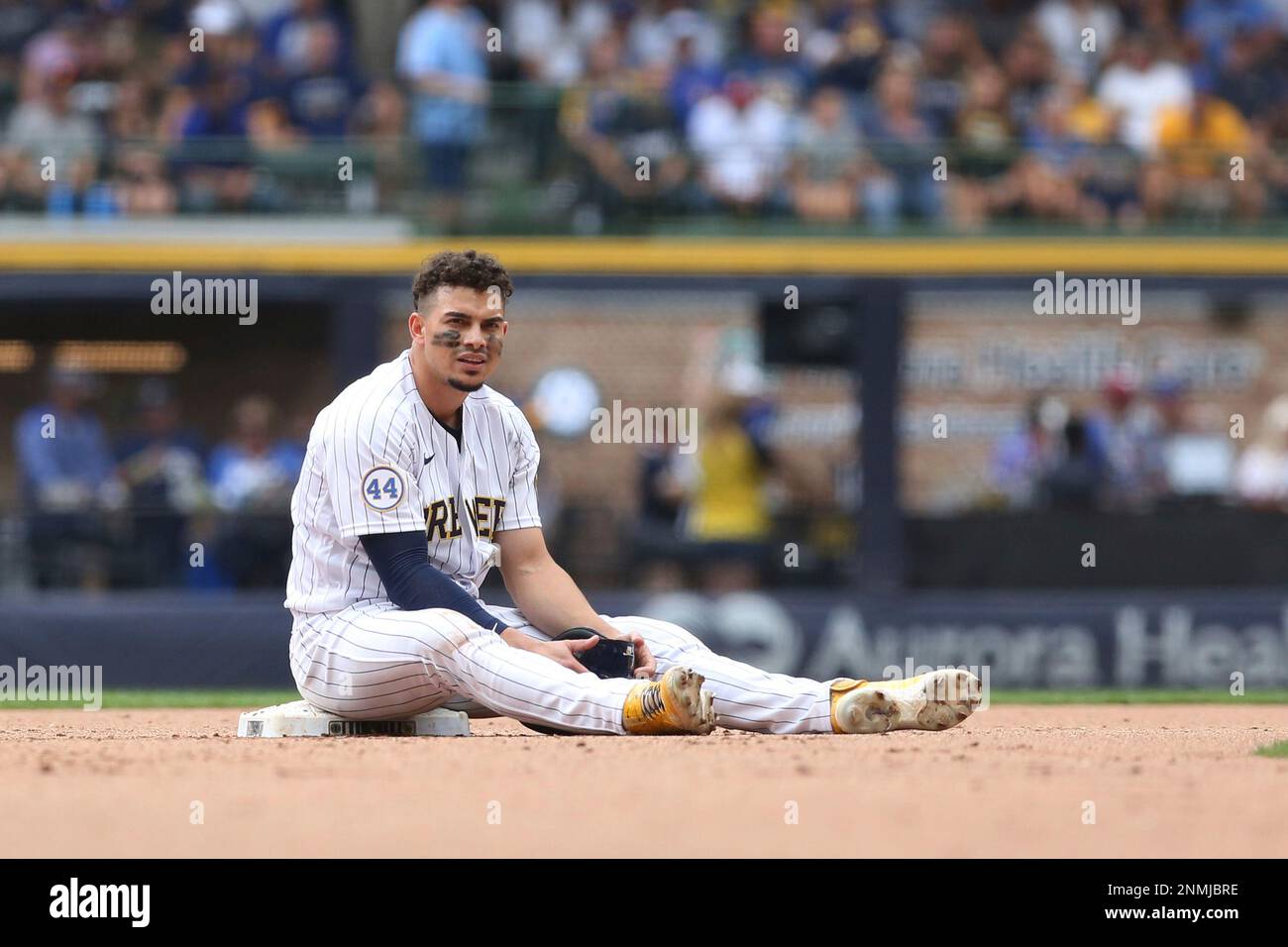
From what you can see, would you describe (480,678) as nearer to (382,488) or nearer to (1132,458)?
(382,488)

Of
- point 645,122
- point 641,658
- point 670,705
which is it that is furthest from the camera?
point 645,122

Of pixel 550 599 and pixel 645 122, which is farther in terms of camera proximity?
pixel 645 122

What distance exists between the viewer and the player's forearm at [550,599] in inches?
245

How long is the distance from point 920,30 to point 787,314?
298 cm

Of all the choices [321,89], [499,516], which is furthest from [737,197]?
[499,516]

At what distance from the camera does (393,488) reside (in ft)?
19.1

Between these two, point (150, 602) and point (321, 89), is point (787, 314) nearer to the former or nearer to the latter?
point (321, 89)

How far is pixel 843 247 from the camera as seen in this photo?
1384cm

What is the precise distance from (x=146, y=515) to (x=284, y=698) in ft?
9.10

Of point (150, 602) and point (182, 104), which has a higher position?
point (182, 104)

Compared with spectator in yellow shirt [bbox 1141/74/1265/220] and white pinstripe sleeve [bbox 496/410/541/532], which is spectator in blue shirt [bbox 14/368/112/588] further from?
spectator in yellow shirt [bbox 1141/74/1265/220]

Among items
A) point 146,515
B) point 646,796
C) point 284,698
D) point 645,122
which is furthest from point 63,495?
point 646,796

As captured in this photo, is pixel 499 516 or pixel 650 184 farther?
pixel 650 184

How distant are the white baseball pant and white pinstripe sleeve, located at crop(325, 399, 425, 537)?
0.31m
